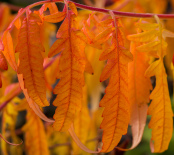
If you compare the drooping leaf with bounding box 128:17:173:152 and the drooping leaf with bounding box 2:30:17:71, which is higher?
the drooping leaf with bounding box 2:30:17:71

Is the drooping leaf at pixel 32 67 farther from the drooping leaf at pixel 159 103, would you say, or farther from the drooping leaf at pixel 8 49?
the drooping leaf at pixel 159 103

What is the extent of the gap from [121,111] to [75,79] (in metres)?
0.10

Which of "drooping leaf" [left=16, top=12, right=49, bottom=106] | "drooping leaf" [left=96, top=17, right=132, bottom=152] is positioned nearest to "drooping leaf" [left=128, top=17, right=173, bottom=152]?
"drooping leaf" [left=96, top=17, right=132, bottom=152]

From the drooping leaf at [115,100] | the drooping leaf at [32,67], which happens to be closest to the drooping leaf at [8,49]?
the drooping leaf at [32,67]

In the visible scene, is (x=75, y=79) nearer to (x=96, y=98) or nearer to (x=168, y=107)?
(x=168, y=107)

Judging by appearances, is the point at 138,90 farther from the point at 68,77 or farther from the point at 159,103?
the point at 68,77

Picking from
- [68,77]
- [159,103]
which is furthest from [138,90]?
[68,77]

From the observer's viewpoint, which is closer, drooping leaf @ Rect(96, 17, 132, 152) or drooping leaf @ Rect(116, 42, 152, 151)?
drooping leaf @ Rect(96, 17, 132, 152)

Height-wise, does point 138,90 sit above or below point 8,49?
below

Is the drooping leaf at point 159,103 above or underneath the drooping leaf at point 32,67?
underneath

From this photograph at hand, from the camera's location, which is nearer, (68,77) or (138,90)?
(68,77)

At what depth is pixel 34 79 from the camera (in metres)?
0.45

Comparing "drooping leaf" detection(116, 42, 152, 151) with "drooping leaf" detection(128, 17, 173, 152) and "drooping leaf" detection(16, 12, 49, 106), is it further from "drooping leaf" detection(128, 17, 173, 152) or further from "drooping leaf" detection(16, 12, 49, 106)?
"drooping leaf" detection(16, 12, 49, 106)

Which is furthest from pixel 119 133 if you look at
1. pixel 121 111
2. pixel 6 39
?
pixel 6 39
